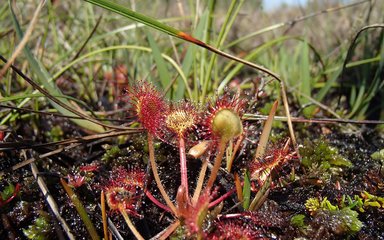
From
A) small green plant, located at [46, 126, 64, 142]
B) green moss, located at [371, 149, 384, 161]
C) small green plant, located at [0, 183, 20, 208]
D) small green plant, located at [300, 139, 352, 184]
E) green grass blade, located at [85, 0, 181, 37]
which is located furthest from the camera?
small green plant, located at [46, 126, 64, 142]

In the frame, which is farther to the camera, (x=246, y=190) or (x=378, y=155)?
(x=378, y=155)

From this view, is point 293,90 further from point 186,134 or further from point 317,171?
point 186,134

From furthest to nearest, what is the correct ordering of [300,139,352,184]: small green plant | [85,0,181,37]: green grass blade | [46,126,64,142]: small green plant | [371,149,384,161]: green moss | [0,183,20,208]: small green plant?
[46,126,64,142]: small green plant < [371,149,384,161]: green moss < [300,139,352,184]: small green plant < [0,183,20,208]: small green plant < [85,0,181,37]: green grass blade

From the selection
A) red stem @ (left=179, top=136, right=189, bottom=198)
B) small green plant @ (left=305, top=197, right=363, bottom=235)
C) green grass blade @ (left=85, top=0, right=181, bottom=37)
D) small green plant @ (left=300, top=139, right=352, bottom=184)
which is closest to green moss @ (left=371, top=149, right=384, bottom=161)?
small green plant @ (left=300, top=139, right=352, bottom=184)

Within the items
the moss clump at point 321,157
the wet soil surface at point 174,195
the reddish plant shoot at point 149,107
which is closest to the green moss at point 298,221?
the wet soil surface at point 174,195

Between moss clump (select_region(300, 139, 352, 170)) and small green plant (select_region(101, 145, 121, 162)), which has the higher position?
small green plant (select_region(101, 145, 121, 162))

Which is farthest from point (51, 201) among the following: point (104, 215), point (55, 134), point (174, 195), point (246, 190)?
point (55, 134)

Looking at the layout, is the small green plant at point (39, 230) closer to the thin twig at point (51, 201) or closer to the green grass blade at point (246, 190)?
the thin twig at point (51, 201)

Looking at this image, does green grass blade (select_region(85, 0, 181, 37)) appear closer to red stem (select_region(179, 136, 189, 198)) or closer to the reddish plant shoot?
the reddish plant shoot

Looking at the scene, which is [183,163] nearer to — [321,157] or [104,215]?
[104,215]

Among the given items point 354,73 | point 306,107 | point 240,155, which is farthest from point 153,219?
point 354,73

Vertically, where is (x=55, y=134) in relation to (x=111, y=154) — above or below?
above
